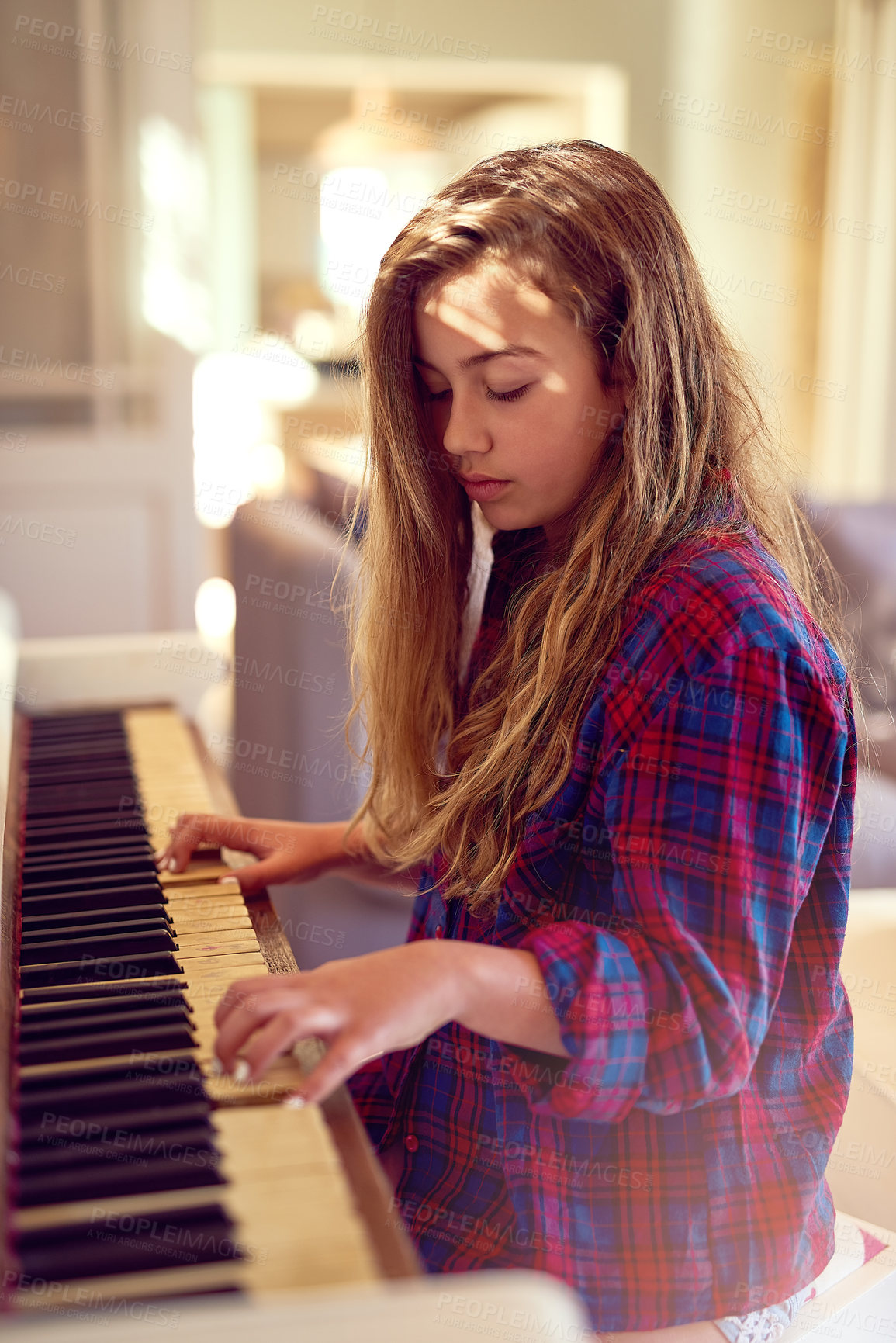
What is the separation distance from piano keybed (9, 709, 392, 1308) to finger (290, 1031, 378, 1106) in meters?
0.03

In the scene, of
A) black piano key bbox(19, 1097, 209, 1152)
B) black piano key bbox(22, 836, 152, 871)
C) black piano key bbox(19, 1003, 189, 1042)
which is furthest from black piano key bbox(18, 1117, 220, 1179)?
black piano key bbox(22, 836, 152, 871)

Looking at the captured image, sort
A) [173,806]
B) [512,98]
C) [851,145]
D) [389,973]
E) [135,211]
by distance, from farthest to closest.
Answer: [512,98]
[851,145]
[135,211]
[173,806]
[389,973]

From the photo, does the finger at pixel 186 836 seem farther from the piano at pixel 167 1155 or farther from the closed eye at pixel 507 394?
the closed eye at pixel 507 394

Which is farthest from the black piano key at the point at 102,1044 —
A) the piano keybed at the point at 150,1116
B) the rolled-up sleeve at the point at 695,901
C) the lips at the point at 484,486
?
the lips at the point at 484,486

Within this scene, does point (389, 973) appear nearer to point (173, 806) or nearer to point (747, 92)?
point (173, 806)

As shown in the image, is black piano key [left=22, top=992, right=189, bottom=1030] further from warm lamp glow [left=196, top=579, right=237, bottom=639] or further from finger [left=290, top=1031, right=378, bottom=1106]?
warm lamp glow [left=196, top=579, right=237, bottom=639]

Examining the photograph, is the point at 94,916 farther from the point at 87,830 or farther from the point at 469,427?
the point at 469,427

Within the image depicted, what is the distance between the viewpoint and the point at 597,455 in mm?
989

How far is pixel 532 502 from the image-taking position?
101 cm

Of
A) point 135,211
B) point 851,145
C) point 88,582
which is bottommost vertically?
point 88,582

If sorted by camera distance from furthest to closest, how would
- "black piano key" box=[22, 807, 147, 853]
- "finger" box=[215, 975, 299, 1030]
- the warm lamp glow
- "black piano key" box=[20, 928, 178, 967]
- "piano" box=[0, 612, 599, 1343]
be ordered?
1. the warm lamp glow
2. "black piano key" box=[22, 807, 147, 853]
3. "black piano key" box=[20, 928, 178, 967]
4. "finger" box=[215, 975, 299, 1030]
5. "piano" box=[0, 612, 599, 1343]

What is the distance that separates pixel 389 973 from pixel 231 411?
4.97m

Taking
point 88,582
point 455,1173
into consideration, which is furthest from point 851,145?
point 455,1173

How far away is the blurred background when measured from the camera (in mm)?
2162
